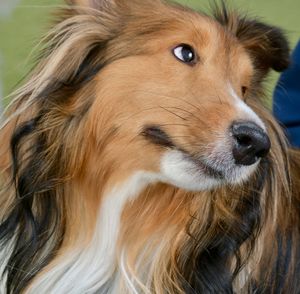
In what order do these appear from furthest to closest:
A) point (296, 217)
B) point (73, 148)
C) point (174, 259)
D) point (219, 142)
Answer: point (296, 217) → point (174, 259) → point (73, 148) → point (219, 142)

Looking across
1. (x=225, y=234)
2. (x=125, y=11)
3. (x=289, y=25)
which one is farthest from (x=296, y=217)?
(x=289, y=25)

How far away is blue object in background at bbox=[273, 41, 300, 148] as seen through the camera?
2699 mm

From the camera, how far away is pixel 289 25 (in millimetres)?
4668

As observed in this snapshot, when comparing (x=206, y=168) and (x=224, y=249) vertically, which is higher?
(x=206, y=168)

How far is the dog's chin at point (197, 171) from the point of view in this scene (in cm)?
169

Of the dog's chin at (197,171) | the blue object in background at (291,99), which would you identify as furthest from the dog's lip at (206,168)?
the blue object in background at (291,99)

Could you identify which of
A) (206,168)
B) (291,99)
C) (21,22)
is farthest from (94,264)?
(21,22)

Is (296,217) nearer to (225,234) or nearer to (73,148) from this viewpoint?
(225,234)

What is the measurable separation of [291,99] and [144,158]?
1.21 m

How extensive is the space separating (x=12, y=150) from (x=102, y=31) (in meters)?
0.40

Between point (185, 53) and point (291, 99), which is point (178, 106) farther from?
point (291, 99)

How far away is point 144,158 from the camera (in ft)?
5.74

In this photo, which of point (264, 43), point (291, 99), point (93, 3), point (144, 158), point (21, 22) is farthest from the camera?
point (21, 22)

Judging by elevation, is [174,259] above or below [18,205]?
below
